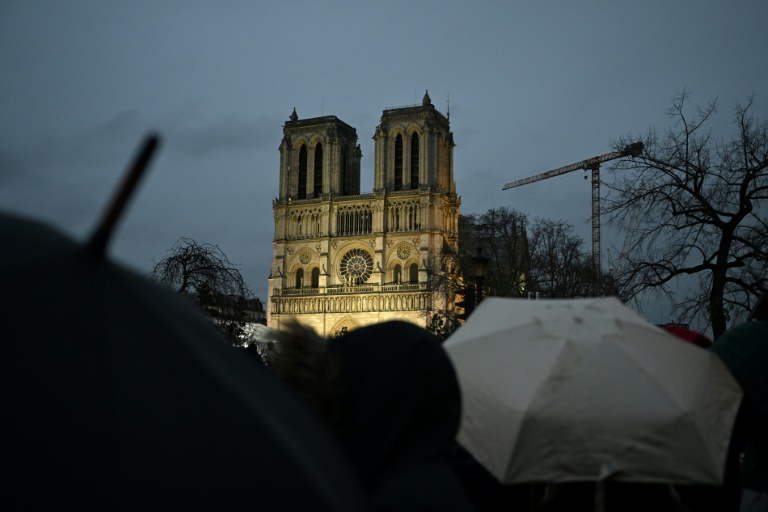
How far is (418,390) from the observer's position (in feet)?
6.54

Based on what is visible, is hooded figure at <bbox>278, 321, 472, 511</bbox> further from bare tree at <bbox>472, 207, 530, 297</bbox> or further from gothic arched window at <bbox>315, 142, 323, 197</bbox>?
gothic arched window at <bbox>315, 142, 323, 197</bbox>

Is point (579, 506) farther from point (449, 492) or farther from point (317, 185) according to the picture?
point (317, 185)

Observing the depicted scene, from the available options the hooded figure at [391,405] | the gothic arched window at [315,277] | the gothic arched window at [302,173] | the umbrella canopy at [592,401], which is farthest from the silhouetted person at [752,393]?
the gothic arched window at [302,173]

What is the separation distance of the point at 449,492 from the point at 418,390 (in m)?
0.28

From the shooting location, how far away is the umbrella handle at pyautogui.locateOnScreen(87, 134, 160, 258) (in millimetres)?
1223

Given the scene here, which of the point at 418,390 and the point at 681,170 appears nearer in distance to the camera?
the point at 418,390

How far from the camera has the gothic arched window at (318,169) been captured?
59.9 meters

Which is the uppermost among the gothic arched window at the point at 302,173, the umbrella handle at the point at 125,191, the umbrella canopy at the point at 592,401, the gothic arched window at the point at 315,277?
the gothic arched window at the point at 302,173

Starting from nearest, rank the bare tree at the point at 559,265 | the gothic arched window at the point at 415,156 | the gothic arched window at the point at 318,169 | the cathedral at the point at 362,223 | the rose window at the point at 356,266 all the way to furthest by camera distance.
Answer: the bare tree at the point at 559,265 < the cathedral at the point at 362,223 < the gothic arched window at the point at 415,156 < the rose window at the point at 356,266 < the gothic arched window at the point at 318,169

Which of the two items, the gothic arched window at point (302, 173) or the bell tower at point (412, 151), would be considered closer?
the bell tower at point (412, 151)

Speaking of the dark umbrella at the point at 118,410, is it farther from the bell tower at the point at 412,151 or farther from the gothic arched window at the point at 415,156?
the gothic arched window at the point at 415,156

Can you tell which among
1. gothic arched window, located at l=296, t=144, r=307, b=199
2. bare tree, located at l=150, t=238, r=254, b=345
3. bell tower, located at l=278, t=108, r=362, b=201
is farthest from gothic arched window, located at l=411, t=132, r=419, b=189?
bare tree, located at l=150, t=238, r=254, b=345

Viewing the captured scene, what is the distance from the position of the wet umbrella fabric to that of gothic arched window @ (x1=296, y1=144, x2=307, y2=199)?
59.5 metres

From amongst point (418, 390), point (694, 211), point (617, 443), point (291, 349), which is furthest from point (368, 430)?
point (694, 211)
